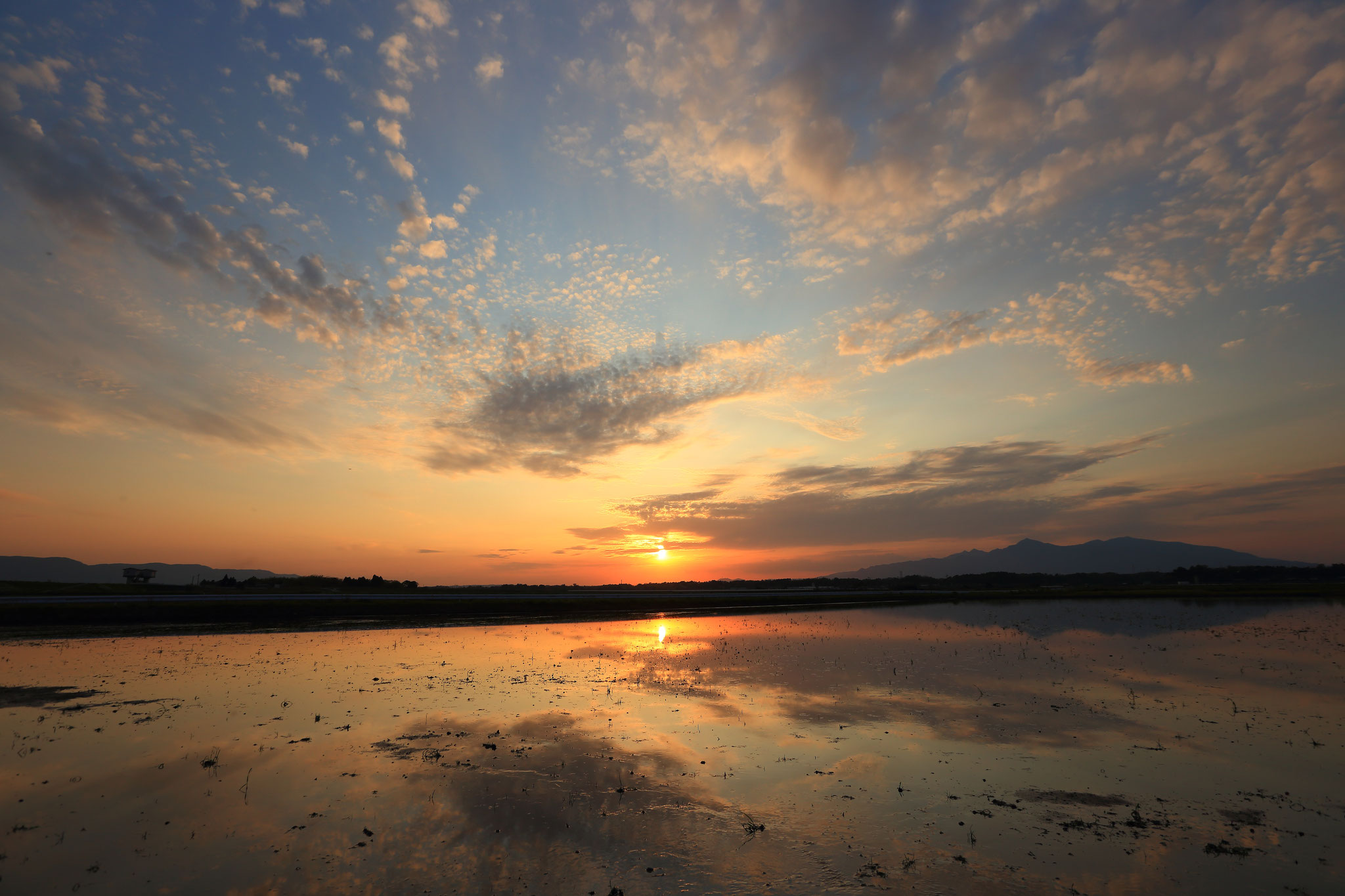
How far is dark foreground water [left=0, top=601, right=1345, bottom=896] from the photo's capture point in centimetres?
1007

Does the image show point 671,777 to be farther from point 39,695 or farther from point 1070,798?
point 39,695

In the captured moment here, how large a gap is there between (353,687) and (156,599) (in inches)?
→ 1991

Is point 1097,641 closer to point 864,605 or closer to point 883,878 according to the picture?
point 883,878

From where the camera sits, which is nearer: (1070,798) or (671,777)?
(1070,798)

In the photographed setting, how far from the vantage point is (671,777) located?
14633 millimetres

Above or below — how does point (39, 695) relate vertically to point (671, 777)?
above

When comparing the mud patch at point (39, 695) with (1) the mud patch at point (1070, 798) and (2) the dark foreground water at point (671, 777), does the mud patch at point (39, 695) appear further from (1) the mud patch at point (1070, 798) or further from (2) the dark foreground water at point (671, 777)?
(1) the mud patch at point (1070, 798)

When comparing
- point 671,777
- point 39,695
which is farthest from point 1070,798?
point 39,695

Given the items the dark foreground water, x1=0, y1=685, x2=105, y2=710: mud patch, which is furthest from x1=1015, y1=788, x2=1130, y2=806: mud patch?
x1=0, y1=685, x2=105, y2=710: mud patch

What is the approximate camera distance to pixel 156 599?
56.4 metres

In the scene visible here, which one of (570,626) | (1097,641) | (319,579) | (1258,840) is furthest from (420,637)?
(319,579)

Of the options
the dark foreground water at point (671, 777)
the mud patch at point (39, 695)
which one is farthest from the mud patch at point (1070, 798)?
the mud patch at point (39, 695)

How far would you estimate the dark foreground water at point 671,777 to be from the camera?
1007cm

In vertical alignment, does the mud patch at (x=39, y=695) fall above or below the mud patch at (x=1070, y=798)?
above
